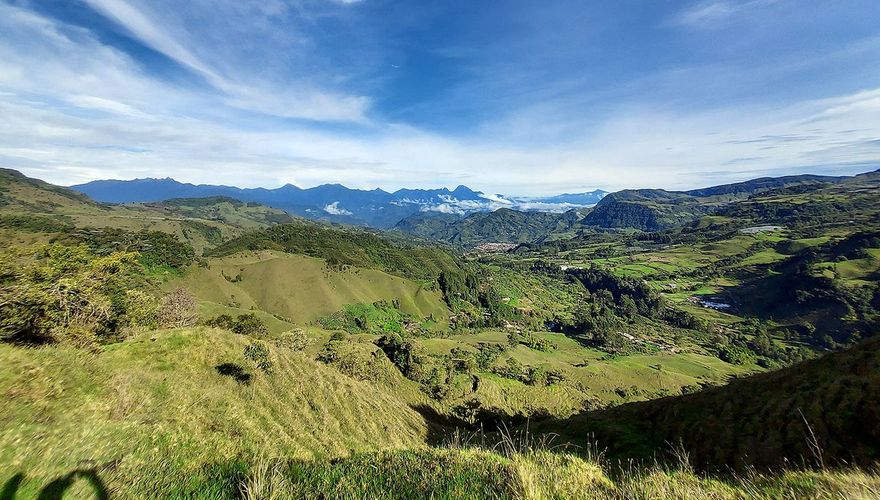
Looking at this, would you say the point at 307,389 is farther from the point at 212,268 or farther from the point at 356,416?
the point at 212,268

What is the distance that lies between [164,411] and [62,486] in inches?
615

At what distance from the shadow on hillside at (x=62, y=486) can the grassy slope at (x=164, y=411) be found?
169mm

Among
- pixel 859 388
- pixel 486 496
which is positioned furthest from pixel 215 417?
pixel 859 388

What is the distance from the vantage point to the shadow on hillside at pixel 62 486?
5.51 m

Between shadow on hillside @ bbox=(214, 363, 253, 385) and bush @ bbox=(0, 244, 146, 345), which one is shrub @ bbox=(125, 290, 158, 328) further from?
shadow on hillside @ bbox=(214, 363, 253, 385)

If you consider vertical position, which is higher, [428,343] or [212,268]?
[212,268]

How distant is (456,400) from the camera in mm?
88375

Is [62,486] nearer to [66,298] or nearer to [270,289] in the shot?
[66,298]

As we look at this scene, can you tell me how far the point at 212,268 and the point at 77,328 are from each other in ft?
546

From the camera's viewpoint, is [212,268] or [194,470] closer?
[194,470]

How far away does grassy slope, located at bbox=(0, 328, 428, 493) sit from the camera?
7828mm

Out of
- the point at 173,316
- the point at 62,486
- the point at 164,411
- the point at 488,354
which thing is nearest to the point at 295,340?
the point at 173,316

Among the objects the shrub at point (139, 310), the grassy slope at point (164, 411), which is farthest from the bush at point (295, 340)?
the shrub at point (139, 310)

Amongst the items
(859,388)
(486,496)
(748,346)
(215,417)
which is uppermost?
(486,496)
